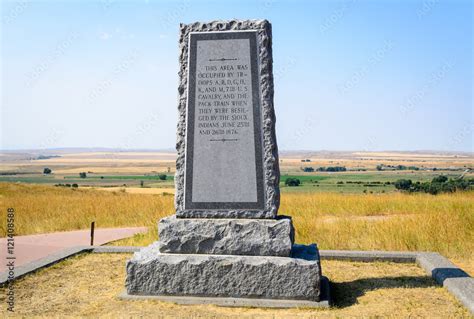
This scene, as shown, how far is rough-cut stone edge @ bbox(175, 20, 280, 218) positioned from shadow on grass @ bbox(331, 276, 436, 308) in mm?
1199

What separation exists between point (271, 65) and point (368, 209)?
30.9 ft

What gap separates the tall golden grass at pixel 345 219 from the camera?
855 cm

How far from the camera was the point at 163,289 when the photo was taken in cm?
528

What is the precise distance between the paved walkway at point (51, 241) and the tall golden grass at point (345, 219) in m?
0.74

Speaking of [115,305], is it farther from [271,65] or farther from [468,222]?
[468,222]

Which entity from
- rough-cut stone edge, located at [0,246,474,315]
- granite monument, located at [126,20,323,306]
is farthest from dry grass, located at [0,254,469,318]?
granite monument, located at [126,20,323,306]

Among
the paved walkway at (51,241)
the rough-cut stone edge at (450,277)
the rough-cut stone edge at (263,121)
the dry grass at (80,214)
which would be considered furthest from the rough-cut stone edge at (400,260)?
A: the dry grass at (80,214)

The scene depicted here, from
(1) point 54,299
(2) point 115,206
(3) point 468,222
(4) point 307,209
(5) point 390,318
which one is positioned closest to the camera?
(5) point 390,318

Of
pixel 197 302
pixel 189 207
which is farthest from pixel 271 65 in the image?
pixel 197 302

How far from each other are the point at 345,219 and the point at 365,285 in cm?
498

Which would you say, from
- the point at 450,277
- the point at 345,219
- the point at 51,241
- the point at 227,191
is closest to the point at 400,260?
the point at 450,277

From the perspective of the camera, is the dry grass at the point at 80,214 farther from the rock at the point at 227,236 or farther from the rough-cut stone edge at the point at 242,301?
the rough-cut stone edge at the point at 242,301

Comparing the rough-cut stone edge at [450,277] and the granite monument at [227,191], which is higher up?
the granite monument at [227,191]

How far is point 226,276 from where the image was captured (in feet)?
17.0
